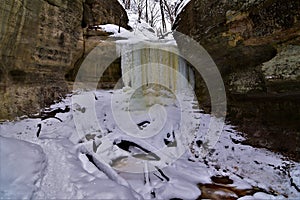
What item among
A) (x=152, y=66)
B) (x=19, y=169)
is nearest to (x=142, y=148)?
(x=19, y=169)

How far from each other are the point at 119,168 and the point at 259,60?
3674mm

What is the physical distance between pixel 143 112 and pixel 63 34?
3.32 metres

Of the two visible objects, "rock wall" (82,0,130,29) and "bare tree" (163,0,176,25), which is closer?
"rock wall" (82,0,130,29)

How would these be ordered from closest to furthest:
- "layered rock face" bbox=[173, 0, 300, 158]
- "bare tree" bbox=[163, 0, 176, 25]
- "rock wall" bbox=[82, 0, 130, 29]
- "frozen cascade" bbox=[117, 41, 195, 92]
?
"layered rock face" bbox=[173, 0, 300, 158]
"frozen cascade" bbox=[117, 41, 195, 92]
"rock wall" bbox=[82, 0, 130, 29]
"bare tree" bbox=[163, 0, 176, 25]

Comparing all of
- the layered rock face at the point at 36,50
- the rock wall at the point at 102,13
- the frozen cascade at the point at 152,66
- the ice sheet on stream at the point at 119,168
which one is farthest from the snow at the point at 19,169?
the rock wall at the point at 102,13

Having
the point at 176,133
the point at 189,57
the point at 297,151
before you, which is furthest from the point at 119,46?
the point at 297,151

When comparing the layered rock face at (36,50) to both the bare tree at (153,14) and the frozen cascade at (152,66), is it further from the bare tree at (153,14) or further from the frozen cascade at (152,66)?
the bare tree at (153,14)

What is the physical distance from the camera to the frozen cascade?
731 centimetres

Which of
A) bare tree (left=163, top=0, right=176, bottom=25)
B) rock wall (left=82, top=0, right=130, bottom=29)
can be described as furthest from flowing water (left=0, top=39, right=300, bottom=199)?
bare tree (left=163, top=0, right=176, bottom=25)

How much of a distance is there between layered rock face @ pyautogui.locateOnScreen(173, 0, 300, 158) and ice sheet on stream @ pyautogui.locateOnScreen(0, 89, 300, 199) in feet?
1.59

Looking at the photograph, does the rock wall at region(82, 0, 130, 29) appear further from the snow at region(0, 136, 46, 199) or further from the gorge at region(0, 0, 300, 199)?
the snow at region(0, 136, 46, 199)

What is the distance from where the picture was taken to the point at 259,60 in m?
4.45

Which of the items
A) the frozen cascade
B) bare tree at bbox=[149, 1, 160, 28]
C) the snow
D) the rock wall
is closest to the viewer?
the snow

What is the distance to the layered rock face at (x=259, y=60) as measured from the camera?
3.67 metres
